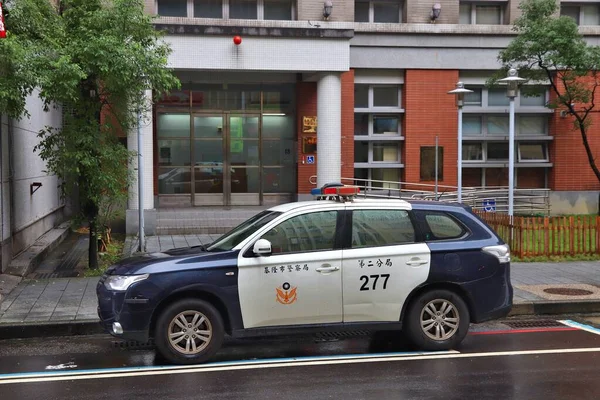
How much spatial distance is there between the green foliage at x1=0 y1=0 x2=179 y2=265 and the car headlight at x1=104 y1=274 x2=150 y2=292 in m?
4.15

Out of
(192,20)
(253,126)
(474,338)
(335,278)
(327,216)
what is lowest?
(474,338)

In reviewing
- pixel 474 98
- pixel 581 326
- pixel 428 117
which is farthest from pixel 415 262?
pixel 474 98

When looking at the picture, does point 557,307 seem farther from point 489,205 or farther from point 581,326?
point 489,205

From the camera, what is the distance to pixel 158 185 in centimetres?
2095

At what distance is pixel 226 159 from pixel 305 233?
14.0m

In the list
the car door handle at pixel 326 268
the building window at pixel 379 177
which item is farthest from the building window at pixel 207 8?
the car door handle at pixel 326 268

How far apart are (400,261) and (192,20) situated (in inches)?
563

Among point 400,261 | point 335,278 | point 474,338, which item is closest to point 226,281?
point 335,278

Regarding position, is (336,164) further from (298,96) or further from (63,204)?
(63,204)

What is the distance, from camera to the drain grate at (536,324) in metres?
9.24

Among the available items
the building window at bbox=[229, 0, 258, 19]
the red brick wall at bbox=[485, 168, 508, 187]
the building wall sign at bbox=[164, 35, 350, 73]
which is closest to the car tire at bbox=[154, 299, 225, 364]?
the building wall sign at bbox=[164, 35, 350, 73]

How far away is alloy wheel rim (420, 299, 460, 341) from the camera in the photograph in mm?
7668

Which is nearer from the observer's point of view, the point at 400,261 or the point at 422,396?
the point at 422,396

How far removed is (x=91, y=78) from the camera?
11977 mm
